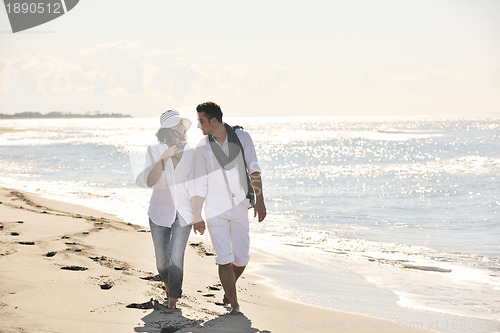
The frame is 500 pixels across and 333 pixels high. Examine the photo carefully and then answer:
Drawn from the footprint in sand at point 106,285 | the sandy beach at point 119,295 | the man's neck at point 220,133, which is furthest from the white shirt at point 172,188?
the footprint in sand at point 106,285

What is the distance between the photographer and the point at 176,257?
4832mm

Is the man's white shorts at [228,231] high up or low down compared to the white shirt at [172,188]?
down

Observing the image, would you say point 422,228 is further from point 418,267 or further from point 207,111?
point 207,111

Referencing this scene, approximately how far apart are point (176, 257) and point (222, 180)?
802mm

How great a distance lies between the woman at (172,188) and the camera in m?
4.76

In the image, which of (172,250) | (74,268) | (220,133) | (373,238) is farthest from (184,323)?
(373,238)

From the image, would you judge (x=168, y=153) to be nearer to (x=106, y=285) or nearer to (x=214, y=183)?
(x=214, y=183)

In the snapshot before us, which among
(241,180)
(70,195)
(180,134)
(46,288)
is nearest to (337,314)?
(241,180)

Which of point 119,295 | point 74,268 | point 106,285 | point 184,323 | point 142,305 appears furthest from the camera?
point 74,268

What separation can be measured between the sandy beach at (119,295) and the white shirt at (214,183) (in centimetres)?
98

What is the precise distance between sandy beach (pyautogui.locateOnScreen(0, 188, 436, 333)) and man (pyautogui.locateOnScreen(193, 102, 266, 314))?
64 centimetres

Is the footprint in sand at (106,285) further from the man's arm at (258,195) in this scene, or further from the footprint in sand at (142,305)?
the man's arm at (258,195)

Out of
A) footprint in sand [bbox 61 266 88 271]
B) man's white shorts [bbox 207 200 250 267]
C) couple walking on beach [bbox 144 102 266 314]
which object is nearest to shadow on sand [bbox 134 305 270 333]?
couple walking on beach [bbox 144 102 266 314]

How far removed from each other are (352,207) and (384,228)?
3630mm
